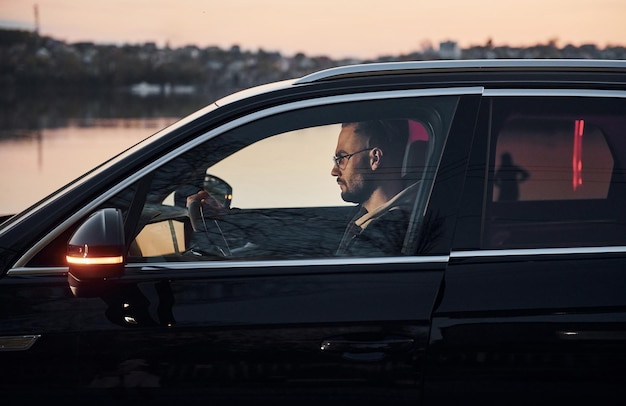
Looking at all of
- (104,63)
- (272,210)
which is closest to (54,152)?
(104,63)

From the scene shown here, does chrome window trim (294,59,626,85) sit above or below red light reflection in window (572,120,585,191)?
above

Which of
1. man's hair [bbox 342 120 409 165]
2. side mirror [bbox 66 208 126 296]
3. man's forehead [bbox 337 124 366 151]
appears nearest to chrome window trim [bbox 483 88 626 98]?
man's hair [bbox 342 120 409 165]

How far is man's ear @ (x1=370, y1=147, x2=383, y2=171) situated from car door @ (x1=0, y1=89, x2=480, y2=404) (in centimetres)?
17

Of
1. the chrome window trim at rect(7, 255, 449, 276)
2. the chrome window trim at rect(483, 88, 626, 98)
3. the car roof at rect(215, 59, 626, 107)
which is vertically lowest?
the chrome window trim at rect(7, 255, 449, 276)

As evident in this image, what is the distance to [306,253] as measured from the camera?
3.18 meters

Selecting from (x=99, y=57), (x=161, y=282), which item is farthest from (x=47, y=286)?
(x=99, y=57)

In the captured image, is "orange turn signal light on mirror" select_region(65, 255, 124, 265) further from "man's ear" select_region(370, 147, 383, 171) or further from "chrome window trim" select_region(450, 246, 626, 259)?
"chrome window trim" select_region(450, 246, 626, 259)

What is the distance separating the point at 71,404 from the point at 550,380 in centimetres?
143

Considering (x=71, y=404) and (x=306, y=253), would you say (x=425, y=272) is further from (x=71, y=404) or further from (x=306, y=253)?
(x=71, y=404)

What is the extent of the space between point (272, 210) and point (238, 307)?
1.71 feet

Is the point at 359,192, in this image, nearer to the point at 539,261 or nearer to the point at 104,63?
the point at 539,261

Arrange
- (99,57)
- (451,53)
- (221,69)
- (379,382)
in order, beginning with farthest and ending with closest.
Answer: (99,57)
(221,69)
(451,53)
(379,382)

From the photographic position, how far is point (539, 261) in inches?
122

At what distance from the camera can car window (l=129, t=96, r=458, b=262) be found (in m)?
3.21
